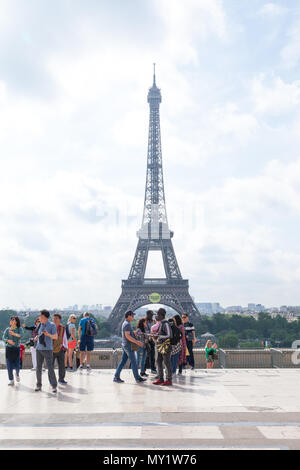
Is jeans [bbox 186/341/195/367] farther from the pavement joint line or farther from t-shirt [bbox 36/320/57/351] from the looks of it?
the pavement joint line

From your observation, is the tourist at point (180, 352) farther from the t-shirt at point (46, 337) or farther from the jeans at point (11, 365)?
the jeans at point (11, 365)

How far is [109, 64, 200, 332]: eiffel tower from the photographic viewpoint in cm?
8594

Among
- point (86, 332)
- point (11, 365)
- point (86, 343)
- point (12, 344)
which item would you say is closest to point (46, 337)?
point (12, 344)

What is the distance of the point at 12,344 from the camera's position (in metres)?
12.3

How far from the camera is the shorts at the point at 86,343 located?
1461cm

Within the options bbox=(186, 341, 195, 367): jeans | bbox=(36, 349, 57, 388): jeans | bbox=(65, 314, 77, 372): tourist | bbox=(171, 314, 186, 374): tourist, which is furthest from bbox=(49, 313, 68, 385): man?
bbox=(186, 341, 195, 367): jeans

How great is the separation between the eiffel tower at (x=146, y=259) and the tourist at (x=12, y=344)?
73.3 metres

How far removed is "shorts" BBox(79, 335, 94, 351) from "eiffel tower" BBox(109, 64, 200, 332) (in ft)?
232

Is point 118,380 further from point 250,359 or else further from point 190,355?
point 250,359

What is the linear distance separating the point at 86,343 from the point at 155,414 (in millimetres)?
6656
